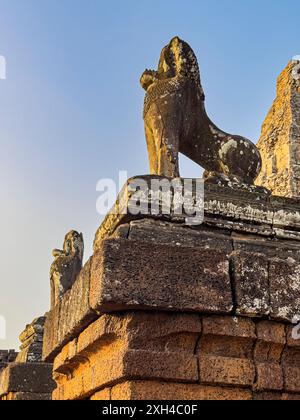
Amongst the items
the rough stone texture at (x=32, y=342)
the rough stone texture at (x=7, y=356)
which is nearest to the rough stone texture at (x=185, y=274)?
the rough stone texture at (x=32, y=342)

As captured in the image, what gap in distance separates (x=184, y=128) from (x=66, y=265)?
10.6 ft

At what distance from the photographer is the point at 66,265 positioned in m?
7.37

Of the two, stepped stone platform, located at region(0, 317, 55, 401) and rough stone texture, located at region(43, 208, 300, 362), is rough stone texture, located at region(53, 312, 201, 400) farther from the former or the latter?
stepped stone platform, located at region(0, 317, 55, 401)

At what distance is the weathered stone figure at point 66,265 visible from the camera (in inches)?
285

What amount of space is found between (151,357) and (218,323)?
447 mm

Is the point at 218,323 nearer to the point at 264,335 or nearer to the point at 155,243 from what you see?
the point at 264,335

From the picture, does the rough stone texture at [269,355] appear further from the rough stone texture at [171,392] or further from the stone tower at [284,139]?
the stone tower at [284,139]

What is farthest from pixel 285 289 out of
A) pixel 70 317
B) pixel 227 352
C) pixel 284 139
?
pixel 284 139

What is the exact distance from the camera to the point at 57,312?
180 inches

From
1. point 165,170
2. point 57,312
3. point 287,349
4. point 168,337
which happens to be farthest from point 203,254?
point 57,312

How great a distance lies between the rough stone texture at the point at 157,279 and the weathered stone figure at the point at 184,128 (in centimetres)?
104

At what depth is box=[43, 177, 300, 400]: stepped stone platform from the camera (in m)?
3.29
